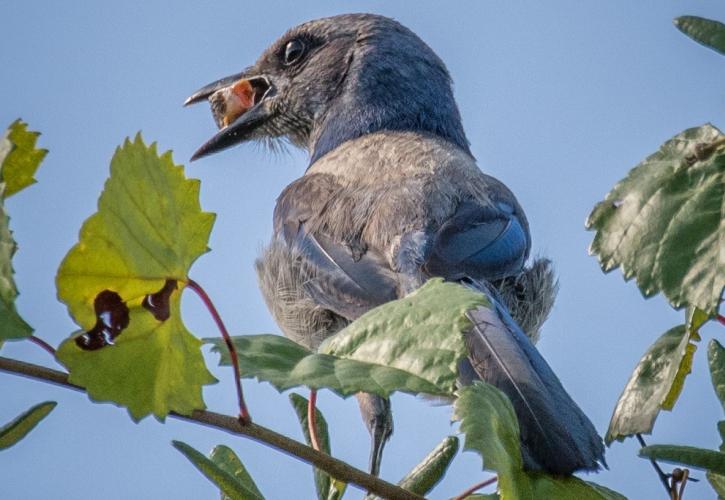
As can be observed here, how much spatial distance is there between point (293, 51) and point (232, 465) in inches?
200

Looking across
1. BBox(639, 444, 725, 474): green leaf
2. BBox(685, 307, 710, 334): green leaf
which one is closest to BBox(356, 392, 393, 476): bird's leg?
BBox(685, 307, 710, 334): green leaf

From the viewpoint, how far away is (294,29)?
6.82 meters

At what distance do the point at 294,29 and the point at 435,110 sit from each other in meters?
1.05

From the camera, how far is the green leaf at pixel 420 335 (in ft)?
4.41

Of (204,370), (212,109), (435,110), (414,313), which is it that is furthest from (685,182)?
(212,109)

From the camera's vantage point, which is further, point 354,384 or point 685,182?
point 685,182

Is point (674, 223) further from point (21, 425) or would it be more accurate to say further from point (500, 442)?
point (21, 425)

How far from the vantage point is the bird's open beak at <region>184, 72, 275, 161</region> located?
21.0ft

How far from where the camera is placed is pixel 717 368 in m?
1.77

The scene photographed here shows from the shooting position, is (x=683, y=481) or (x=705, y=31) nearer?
(x=705, y=31)

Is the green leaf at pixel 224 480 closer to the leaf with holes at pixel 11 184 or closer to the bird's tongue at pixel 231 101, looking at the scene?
the leaf with holes at pixel 11 184

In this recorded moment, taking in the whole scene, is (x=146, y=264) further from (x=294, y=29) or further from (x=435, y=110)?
(x=294, y=29)

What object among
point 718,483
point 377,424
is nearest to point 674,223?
point 718,483

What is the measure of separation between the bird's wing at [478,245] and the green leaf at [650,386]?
2.30m
